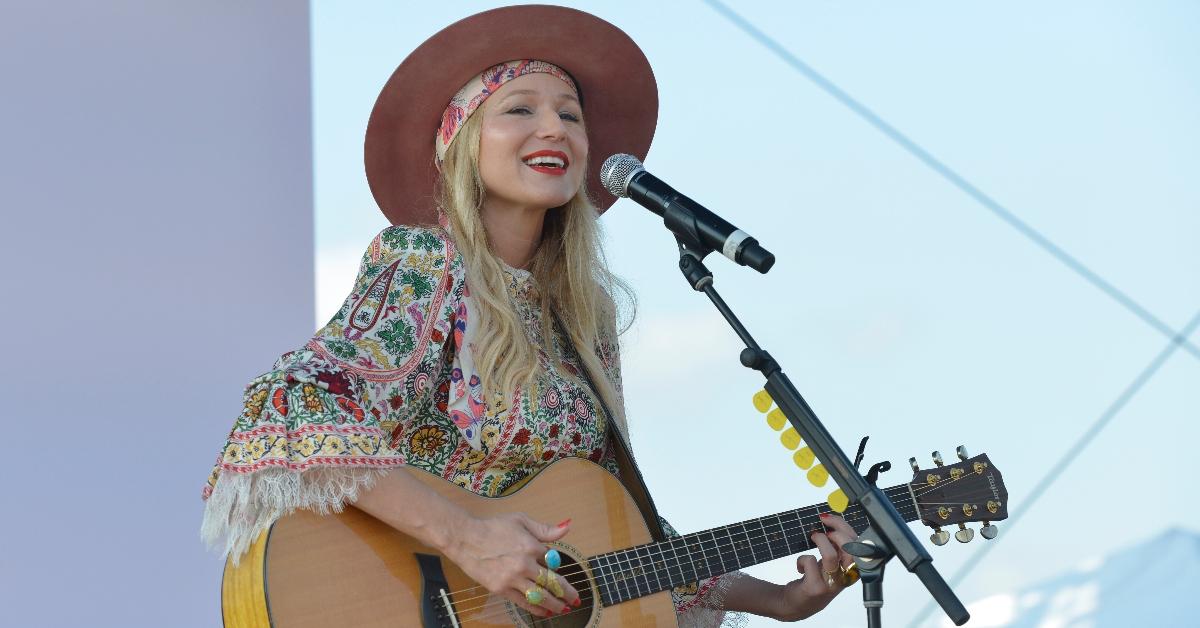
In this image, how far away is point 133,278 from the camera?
328 centimetres

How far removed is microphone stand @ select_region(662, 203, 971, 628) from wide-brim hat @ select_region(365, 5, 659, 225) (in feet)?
3.12

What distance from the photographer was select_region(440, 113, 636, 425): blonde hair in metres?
2.40

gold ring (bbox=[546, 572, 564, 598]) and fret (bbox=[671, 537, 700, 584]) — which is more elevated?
fret (bbox=[671, 537, 700, 584])

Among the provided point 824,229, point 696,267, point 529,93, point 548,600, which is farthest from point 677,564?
point 824,229

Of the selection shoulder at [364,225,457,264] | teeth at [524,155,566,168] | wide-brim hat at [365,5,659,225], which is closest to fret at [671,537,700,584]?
shoulder at [364,225,457,264]

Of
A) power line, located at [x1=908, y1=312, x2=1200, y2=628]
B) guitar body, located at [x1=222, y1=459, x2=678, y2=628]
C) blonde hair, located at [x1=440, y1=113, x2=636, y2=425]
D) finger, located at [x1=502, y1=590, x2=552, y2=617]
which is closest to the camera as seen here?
guitar body, located at [x1=222, y1=459, x2=678, y2=628]

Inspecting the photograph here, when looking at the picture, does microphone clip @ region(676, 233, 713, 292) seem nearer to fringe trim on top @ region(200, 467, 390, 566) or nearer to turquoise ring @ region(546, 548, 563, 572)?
turquoise ring @ region(546, 548, 563, 572)

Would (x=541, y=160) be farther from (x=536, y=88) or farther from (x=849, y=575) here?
(x=849, y=575)

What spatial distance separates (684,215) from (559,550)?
0.71 metres

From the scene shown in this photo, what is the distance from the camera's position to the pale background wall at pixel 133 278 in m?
3.03

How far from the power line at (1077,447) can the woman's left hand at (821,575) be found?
6.27 ft

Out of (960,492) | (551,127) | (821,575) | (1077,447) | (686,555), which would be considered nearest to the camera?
(960,492)

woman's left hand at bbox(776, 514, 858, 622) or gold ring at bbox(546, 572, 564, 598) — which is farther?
woman's left hand at bbox(776, 514, 858, 622)

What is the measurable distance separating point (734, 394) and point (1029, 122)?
5.09ft
